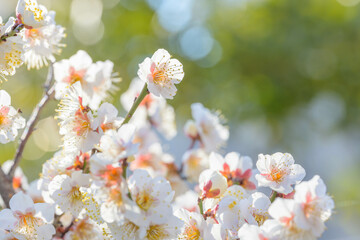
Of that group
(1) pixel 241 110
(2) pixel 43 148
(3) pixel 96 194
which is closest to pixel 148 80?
(3) pixel 96 194

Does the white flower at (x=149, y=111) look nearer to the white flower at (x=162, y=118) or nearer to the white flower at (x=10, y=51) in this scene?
the white flower at (x=162, y=118)

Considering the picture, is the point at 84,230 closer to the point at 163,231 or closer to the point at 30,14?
the point at 163,231

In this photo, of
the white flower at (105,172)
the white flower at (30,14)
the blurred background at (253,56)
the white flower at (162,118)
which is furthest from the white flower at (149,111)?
the blurred background at (253,56)

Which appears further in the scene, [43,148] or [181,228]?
[43,148]

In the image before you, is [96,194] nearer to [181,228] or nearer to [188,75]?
[181,228]

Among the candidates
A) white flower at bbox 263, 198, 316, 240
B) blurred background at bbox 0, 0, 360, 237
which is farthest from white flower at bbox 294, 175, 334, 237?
blurred background at bbox 0, 0, 360, 237

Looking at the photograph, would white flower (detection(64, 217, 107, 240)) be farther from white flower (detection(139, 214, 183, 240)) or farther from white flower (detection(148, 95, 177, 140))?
white flower (detection(148, 95, 177, 140))
